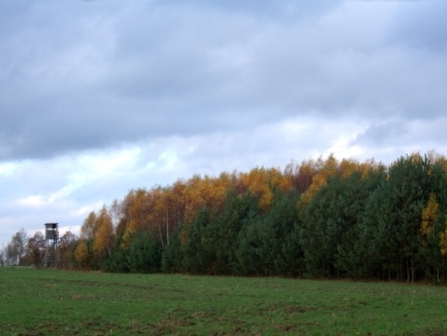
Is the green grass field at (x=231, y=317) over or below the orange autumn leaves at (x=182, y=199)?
below

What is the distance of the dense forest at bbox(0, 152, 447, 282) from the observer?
50250 millimetres

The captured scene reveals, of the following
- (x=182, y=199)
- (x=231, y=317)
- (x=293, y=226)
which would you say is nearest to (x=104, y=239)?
(x=182, y=199)

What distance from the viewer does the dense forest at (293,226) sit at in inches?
1978

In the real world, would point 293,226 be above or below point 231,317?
above

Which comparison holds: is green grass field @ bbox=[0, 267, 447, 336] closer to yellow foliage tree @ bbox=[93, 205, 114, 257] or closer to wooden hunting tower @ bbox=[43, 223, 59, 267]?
yellow foliage tree @ bbox=[93, 205, 114, 257]

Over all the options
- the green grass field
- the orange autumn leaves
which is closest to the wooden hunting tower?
the orange autumn leaves

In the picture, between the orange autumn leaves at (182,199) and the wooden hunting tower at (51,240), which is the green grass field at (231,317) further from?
the wooden hunting tower at (51,240)

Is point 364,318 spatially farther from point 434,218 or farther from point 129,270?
point 129,270

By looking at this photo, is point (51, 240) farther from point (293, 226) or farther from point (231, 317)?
point (231, 317)

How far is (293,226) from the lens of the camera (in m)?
66.4

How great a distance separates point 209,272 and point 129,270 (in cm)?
2325

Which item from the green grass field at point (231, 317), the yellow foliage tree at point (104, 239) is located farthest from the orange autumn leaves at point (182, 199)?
the green grass field at point (231, 317)

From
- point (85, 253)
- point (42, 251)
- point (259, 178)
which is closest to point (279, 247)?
point (259, 178)

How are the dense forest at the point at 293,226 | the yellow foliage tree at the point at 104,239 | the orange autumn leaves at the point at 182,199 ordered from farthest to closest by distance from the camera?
the yellow foliage tree at the point at 104,239 → the orange autumn leaves at the point at 182,199 → the dense forest at the point at 293,226
